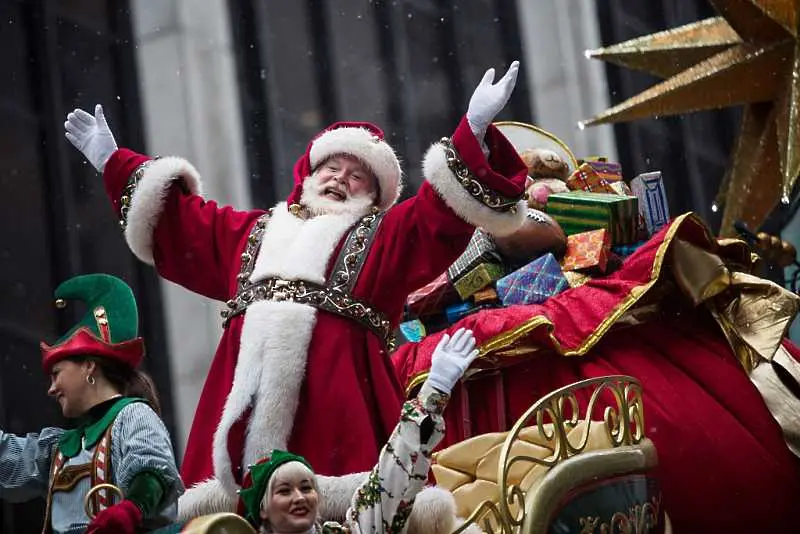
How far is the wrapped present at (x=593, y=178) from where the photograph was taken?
5457 millimetres

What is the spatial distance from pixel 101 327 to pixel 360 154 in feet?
3.16

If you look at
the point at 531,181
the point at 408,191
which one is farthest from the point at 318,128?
the point at 531,181

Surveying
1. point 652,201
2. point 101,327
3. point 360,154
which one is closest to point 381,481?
point 101,327

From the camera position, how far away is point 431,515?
3592mm

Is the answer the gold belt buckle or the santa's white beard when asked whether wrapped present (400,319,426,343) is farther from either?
the gold belt buckle

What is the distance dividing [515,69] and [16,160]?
8.58ft

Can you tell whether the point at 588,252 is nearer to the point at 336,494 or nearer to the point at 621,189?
the point at 621,189

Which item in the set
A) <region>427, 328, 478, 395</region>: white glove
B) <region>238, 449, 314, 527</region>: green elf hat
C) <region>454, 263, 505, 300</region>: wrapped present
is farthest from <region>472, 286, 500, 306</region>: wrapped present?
<region>238, 449, 314, 527</region>: green elf hat

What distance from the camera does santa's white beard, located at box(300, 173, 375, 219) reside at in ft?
13.5

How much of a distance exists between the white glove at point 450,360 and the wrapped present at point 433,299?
161 centimetres

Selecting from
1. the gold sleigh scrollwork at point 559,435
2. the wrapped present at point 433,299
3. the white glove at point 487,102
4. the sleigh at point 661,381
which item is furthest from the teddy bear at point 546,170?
the white glove at point 487,102

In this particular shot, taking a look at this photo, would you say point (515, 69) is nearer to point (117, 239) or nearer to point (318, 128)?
point (117, 239)

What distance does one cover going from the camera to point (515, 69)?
3748 mm

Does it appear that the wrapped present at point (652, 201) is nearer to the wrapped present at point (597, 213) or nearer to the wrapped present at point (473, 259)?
the wrapped present at point (597, 213)
